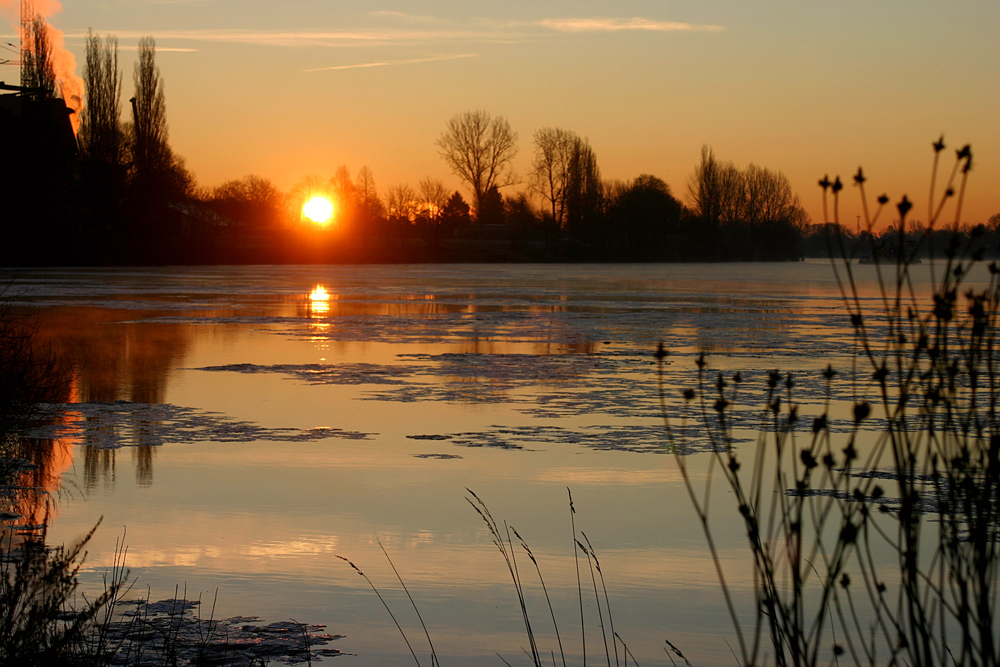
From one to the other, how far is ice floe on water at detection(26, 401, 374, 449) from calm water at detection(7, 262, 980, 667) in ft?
0.15

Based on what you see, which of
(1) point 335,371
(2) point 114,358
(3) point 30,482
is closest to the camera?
(3) point 30,482

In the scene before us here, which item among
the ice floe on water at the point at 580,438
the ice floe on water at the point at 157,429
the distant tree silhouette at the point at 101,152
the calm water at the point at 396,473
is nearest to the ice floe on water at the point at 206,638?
the calm water at the point at 396,473

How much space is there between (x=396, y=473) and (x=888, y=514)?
3.56 m

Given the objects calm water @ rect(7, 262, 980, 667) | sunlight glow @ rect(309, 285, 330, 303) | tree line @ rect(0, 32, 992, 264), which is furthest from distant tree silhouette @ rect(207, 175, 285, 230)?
calm water @ rect(7, 262, 980, 667)

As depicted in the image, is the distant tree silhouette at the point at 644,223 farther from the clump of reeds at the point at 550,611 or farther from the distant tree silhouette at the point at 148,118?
the clump of reeds at the point at 550,611

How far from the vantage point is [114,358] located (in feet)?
49.8

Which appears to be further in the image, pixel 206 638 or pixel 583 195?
pixel 583 195

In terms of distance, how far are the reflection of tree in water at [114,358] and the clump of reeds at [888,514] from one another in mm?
4581

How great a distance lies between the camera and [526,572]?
5848 millimetres

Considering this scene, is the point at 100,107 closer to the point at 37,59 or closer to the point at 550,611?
the point at 37,59

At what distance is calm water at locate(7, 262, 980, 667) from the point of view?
5.27m

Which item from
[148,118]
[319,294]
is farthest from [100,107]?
[319,294]

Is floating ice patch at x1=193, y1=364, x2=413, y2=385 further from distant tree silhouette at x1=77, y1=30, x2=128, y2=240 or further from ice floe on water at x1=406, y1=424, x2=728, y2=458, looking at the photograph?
distant tree silhouette at x1=77, y1=30, x2=128, y2=240

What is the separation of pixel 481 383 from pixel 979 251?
1054cm
